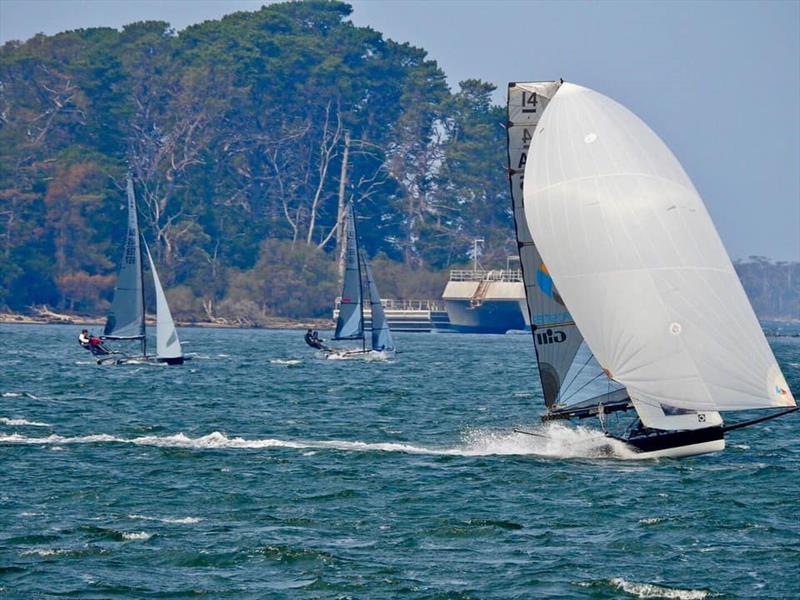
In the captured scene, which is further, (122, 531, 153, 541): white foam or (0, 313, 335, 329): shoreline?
(0, 313, 335, 329): shoreline

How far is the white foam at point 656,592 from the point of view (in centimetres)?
2002

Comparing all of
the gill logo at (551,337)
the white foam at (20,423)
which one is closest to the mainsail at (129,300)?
the white foam at (20,423)

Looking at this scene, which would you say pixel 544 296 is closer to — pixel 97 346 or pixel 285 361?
pixel 97 346

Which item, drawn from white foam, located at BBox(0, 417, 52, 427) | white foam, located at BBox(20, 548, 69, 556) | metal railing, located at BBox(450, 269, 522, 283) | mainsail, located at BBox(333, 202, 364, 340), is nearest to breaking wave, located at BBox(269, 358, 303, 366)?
mainsail, located at BBox(333, 202, 364, 340)

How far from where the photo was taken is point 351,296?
74.8 m

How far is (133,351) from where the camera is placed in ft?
247

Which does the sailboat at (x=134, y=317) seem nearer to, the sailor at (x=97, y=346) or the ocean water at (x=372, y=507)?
the sailor at (x=97, y=346)

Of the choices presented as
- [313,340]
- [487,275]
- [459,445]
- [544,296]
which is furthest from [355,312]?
[487,275]

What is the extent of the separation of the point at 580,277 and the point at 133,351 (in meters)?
47.6

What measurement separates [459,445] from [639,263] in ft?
22.4

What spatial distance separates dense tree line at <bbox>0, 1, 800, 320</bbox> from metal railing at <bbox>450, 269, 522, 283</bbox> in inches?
160

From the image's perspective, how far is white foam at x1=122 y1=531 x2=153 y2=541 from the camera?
76.0ft

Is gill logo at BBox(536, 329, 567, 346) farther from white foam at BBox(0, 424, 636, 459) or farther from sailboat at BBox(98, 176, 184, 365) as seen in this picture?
sailboat at BBox(98, 176, 184, 365)

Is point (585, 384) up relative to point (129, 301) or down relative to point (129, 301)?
down
